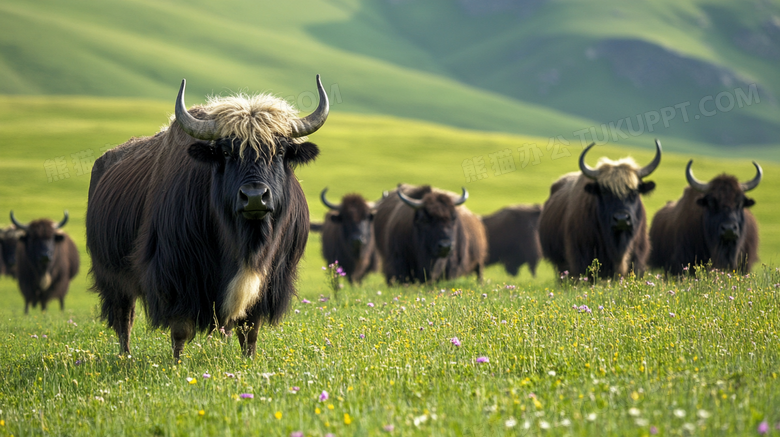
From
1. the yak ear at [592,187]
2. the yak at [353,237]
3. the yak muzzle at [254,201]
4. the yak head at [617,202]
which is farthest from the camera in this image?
the yak at [353,237]

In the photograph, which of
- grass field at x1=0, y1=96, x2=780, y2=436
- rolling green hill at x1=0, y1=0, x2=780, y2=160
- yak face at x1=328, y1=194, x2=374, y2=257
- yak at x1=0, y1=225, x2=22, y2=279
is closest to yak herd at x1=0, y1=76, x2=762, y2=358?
grass field at x1=0, y1=96, x2=780, y2=436

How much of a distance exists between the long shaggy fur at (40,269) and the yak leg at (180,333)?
13544mm

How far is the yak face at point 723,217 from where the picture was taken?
1062cm

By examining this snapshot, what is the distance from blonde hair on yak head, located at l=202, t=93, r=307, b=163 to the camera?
5.19m

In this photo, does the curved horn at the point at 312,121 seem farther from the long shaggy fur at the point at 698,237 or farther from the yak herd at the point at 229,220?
the long shaggy fur at the point at 698,237

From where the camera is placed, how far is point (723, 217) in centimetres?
1065

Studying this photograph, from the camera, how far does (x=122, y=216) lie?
20.2 feet

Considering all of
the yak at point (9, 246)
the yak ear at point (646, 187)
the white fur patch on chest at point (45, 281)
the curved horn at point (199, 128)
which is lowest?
the white fur patch on chest at point (45, 281)

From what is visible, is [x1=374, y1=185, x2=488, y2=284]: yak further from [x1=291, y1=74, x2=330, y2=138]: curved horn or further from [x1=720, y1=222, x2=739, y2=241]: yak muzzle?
[x1=291, y1=74, x2=330, y2=138]: curved horn

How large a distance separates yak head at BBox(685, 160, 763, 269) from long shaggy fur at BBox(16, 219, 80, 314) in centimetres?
1546

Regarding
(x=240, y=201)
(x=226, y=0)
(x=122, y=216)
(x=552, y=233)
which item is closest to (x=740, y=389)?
(x=240, y=201)

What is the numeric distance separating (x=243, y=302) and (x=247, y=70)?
117920 mm

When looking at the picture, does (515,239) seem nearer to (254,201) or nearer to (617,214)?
(617,214)

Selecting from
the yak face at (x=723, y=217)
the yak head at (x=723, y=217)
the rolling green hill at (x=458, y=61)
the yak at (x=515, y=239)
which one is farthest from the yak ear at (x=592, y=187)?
the rolling green hill at (x=458, y=61)
